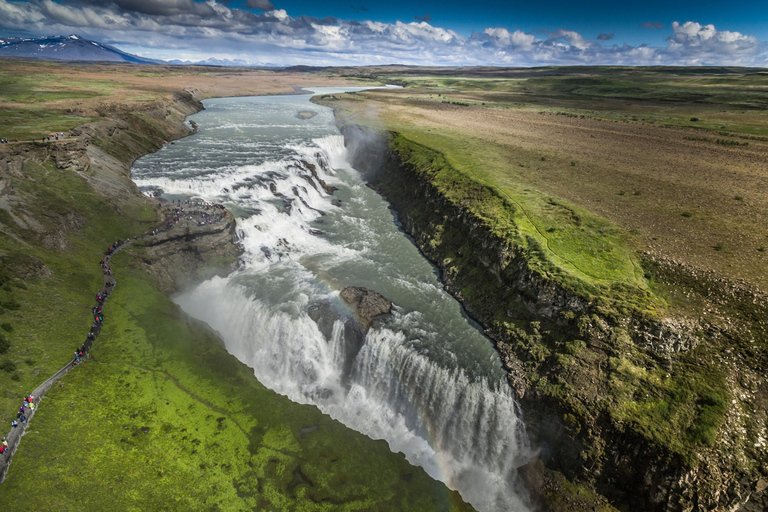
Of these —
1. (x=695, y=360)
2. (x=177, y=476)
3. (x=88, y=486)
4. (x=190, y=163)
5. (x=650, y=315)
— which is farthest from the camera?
(x=190, y=163)

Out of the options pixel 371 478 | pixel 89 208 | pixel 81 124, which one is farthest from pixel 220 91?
pixel 371 478

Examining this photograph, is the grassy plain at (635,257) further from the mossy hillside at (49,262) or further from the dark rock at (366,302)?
the mossy hillside at (49,262)

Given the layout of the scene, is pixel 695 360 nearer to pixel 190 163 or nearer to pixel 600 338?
pixel 600 338

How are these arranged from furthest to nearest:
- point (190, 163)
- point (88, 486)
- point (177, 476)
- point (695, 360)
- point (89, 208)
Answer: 1. point (190, 163)
2. point (89, 208)
3. point (695, 360)
4. point (177, 476)
5. point (88, 486)

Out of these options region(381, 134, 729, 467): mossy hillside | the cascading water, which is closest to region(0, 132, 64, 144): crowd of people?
the cascading water

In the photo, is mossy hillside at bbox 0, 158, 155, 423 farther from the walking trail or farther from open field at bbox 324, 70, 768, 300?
open field at bbox 324, 70, 768, 300

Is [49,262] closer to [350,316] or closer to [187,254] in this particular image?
[187,254]
